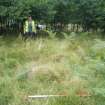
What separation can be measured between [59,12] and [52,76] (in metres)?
10.8

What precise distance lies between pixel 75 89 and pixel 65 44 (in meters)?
4.71

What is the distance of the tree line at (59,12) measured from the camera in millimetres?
14711

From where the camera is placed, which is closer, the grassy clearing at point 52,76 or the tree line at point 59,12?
the grassy clearing at point 52,76

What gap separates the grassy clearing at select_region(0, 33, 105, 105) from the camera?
5.45 meters

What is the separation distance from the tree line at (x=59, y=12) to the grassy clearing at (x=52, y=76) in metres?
5.50

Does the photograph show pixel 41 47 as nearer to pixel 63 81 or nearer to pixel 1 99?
pixel 63 81

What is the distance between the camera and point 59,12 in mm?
17172

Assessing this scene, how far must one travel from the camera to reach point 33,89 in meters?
6.24

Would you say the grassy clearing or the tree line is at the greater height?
the tree line

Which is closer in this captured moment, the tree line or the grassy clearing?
the grassy clearing

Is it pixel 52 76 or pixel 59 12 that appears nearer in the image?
pixel 52 76

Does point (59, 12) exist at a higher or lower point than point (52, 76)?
higher

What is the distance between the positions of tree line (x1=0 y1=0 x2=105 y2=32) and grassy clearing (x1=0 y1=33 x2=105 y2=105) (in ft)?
18.0

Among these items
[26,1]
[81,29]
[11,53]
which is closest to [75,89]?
[11,53]
